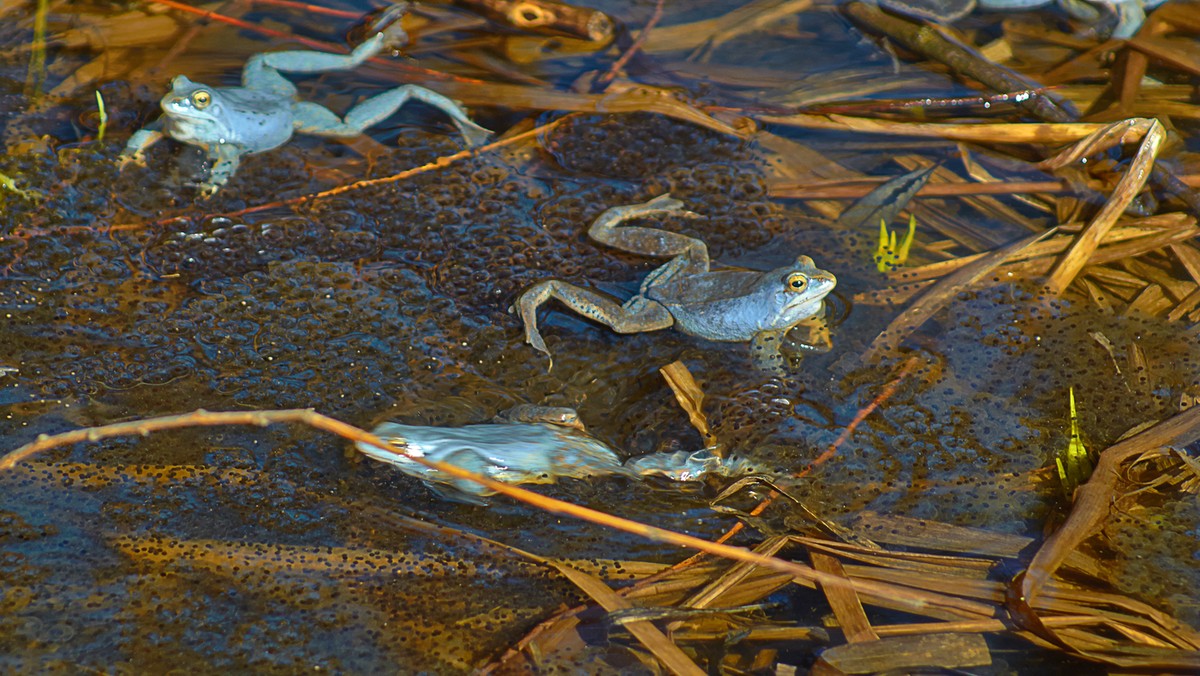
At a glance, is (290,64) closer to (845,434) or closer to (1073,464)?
(845,434)

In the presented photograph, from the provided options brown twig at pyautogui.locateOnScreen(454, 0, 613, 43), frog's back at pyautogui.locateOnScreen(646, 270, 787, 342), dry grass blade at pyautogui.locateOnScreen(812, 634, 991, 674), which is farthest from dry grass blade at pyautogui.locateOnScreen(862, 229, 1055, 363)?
brown twig at pyautogui.locateOnScreen(454, 0, 613, 43)

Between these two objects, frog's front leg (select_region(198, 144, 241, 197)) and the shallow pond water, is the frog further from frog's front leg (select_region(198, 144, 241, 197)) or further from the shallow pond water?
frog's front leg (select_region(198, 144, 241, 197))

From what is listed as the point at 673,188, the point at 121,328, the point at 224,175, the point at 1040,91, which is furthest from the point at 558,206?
the point at 1040,91

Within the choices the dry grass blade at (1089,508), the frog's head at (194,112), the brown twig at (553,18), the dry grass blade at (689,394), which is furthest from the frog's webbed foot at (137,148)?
the dry grass blade at (1089,508)

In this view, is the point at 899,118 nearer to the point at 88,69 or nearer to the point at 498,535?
the point at 498,535

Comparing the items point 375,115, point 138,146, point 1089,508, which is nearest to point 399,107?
point 375,115

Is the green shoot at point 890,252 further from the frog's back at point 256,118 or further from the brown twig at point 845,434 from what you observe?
the frog's back at point 256,118
